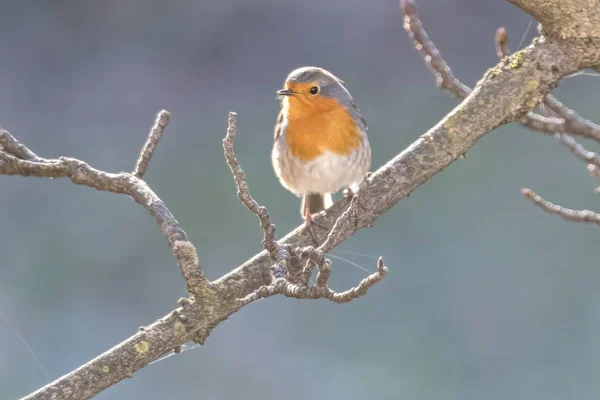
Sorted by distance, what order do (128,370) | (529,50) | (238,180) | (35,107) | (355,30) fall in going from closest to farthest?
1. (238,180)
2. (128,370)
3. (529,50)
4. (35,107)
5. (355,30)

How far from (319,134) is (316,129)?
2cm

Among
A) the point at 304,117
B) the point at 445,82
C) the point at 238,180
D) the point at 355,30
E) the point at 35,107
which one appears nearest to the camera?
the point at 238,180

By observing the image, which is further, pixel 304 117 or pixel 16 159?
pixel 304 117

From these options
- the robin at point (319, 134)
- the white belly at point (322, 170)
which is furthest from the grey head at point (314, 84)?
the white belly at point (322, 170)

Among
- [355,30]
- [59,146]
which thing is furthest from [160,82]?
[355,30]

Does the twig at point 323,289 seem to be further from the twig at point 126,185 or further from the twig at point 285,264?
the twig at point 126,185

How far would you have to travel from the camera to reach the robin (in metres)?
3.45

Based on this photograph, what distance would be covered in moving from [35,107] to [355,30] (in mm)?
2430

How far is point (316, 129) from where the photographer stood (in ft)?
11.4

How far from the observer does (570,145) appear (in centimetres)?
216

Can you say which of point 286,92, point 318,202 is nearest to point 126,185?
point 286,92

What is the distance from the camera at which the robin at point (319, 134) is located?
345cm

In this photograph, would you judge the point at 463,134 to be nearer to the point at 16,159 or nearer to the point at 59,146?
the point at 16,159

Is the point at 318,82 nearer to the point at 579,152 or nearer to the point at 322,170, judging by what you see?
the point at 322,170
